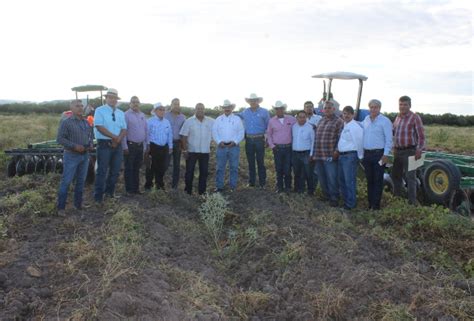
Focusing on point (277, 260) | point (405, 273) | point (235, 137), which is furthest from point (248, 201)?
point (405, 273)

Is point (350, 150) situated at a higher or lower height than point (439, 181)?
higher

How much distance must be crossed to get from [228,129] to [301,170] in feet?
5.12

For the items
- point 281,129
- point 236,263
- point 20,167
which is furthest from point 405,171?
point 20,167

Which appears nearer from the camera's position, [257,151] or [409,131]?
[409,131]

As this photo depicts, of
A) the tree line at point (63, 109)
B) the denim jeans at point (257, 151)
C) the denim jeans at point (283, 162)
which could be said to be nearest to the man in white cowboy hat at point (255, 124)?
the denim jeans at point (257, 151)

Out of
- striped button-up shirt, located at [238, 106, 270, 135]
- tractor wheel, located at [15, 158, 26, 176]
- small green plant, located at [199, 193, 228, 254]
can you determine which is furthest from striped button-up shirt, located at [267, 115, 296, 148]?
tractor wheel, located at [15, 158, 26, 176]

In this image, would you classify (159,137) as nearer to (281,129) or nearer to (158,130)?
(158,130)

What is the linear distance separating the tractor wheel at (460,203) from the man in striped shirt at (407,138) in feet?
3.47

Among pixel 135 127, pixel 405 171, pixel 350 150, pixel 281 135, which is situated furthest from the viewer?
pixel 281 135

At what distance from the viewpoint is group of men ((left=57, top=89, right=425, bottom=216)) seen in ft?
24.6

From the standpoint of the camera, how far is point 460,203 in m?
8.90

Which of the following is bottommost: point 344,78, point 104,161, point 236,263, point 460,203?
point 236,263

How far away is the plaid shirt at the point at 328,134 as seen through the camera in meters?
8.07

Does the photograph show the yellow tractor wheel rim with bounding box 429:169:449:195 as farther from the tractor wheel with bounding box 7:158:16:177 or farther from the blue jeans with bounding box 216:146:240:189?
the tractor wheel with bounding box 7:158:16:177
